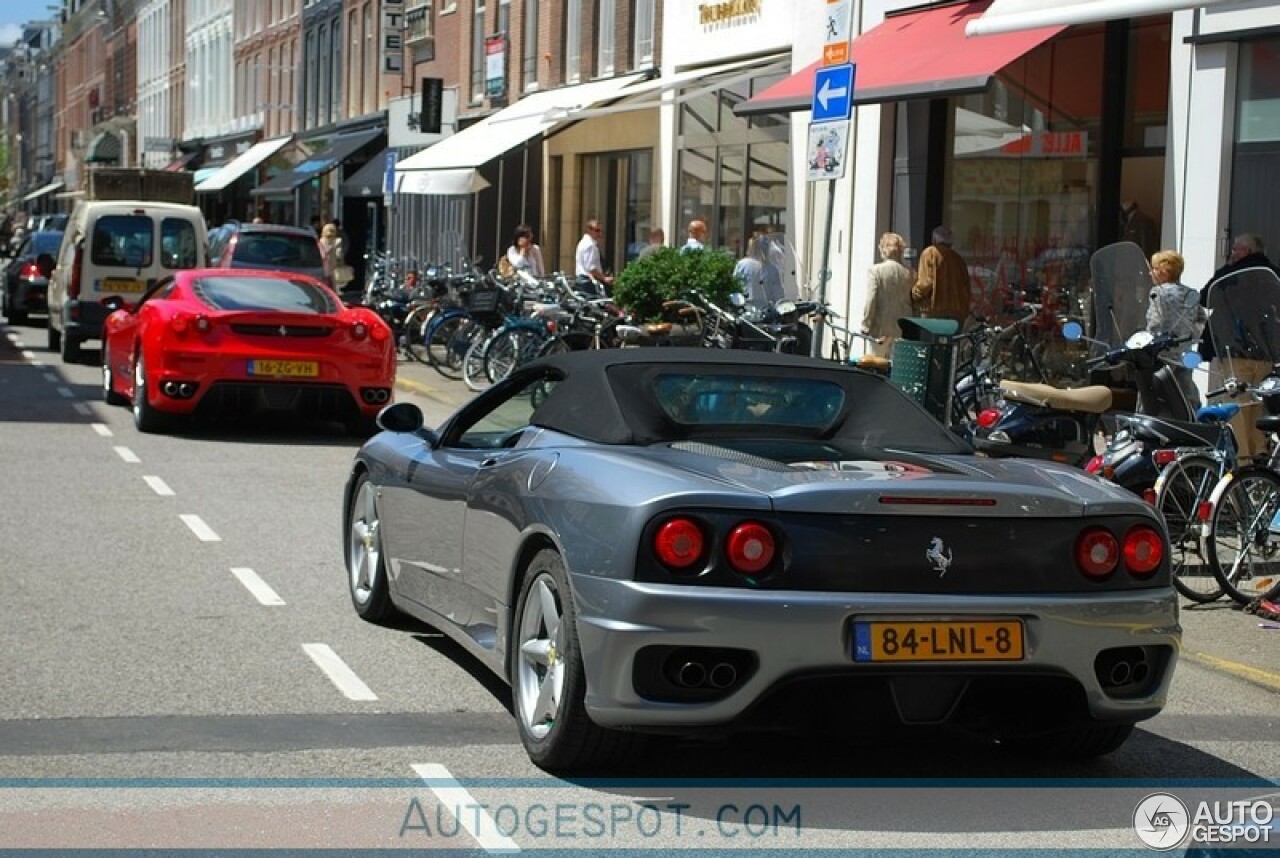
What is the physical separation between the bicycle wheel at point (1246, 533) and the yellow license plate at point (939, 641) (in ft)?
14.5

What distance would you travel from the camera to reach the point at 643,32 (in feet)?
110

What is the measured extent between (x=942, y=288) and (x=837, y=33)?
5.63 metres

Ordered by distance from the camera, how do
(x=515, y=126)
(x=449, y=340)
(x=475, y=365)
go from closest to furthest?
1. (x=475, y=365)
2. (x=449, y=340)
3. (x=515, y=126)

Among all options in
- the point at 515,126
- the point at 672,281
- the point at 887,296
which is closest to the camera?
the point at 887,296

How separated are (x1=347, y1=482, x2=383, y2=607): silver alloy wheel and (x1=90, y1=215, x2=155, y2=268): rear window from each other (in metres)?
17.7

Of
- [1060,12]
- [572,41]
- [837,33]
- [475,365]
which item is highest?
[572,41]

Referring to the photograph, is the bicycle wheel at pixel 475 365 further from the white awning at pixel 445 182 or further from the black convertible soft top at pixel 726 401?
the black convertible soft top at pixel 726 401

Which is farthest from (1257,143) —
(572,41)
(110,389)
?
(572,41)

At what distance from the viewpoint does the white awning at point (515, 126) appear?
1170 inches

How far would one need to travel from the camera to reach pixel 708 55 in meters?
30.0

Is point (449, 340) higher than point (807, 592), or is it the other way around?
point (807, 592)

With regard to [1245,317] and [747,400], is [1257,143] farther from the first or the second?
[747,400]

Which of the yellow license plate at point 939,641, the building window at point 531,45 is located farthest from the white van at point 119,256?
the yellow license plate at point 939,641

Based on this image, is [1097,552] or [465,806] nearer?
[465,806]
